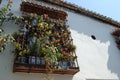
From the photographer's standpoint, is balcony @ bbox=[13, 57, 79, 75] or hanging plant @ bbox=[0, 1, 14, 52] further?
hanging plant @ bbox=[0, 1, 14, 52]

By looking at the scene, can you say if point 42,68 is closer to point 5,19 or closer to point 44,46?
point 44,46

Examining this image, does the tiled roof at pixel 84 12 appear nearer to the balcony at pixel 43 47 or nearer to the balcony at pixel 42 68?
the balcony at pixel 43 47

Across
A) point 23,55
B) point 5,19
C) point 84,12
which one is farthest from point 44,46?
point 84,12

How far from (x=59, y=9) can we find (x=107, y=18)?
2.07 m

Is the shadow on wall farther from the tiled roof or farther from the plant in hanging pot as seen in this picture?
the plant in hanging pot

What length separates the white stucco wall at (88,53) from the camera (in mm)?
5438

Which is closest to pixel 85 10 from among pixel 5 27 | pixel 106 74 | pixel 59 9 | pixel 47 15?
pixel 59 9

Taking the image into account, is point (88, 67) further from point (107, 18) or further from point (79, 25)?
point (107, 18)

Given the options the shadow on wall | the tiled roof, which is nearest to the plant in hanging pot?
the tiled roof

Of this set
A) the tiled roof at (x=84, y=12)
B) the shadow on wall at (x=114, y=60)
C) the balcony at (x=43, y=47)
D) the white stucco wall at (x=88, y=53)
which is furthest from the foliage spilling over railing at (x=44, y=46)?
the shadow on wall at (x=114, y=60)

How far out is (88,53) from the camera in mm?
6930

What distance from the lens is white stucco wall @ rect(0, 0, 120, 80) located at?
544 centimetres

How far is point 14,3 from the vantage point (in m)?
6.53

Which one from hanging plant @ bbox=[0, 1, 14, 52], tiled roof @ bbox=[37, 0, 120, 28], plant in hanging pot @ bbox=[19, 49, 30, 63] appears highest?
tiled roof @ bbox=[37, 0, 120, 28]
